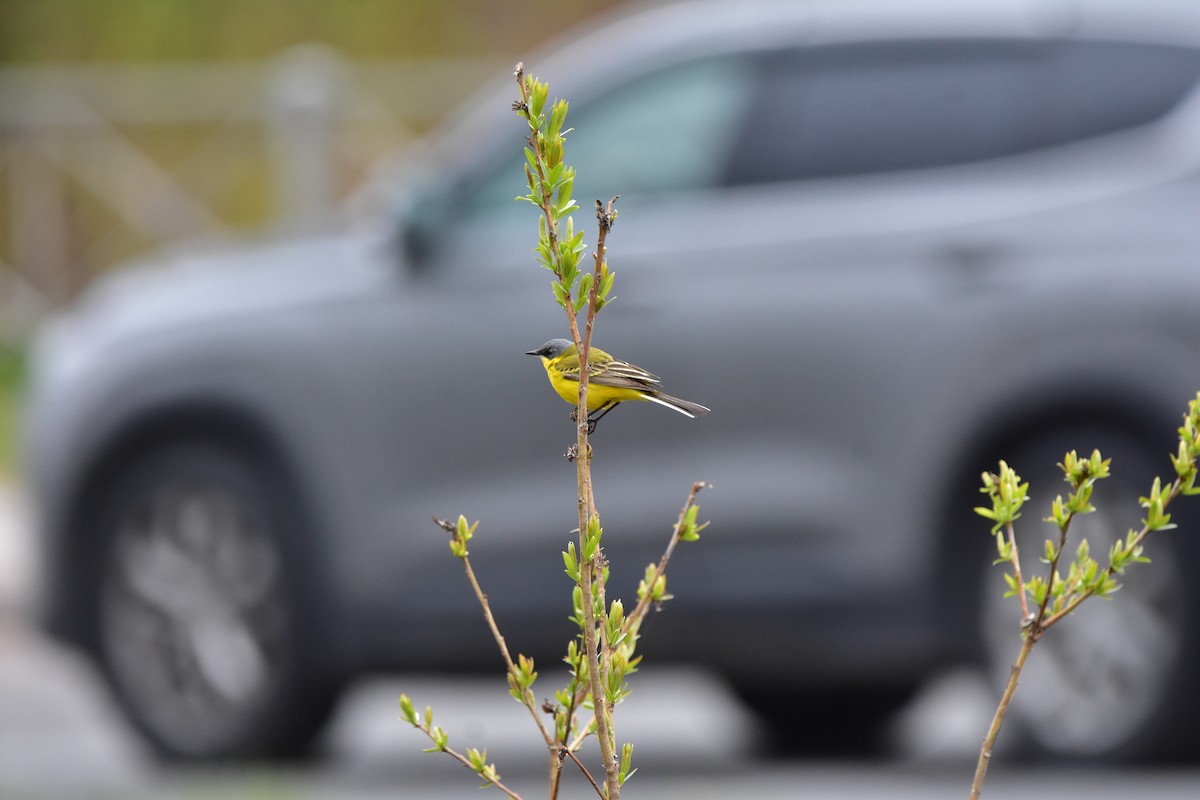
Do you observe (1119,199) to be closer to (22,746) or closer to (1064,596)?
(22,746)

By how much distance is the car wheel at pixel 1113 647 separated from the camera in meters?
5.46

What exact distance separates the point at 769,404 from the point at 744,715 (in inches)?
67.3

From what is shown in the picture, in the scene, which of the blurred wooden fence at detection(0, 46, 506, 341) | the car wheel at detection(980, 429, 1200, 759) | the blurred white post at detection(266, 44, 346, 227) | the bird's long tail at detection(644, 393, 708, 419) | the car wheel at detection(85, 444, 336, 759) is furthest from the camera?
the blurred wooden fence at detection(0, 46, 506, 341)

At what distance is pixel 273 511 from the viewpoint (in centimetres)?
609

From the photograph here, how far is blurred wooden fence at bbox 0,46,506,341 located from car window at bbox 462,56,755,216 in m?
8.93

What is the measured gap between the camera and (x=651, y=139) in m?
5.98

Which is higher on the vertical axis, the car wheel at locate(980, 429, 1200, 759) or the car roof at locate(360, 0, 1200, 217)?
the car roof at locate(360, 0, 1200, 217)

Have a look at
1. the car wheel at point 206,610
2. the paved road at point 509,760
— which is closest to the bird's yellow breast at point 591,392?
the paved road at point 509,760

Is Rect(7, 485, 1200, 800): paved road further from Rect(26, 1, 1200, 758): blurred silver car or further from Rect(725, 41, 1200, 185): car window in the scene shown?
Rect(725, 41, 1200, 185): car window

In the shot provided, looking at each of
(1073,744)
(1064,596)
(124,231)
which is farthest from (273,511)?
(124,231)

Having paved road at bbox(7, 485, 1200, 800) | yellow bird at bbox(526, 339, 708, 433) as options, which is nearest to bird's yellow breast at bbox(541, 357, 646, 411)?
yellow bird at bbox(526, 339, 708, 433)

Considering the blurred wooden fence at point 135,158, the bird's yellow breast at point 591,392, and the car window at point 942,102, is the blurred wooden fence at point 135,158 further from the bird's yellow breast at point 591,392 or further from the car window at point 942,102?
the bird's yellow breast at point 591,392

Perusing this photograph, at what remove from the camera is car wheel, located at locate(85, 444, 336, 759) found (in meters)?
6.04

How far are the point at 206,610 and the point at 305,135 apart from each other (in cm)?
845
